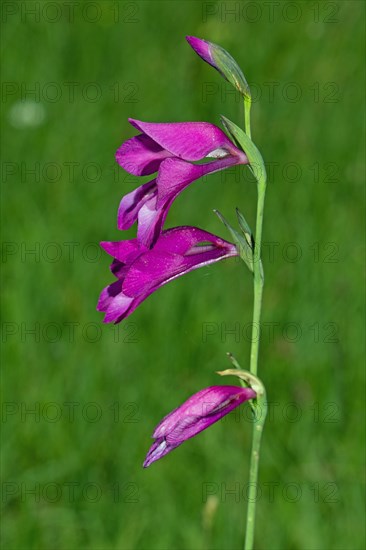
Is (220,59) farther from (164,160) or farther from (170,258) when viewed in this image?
(170,258)

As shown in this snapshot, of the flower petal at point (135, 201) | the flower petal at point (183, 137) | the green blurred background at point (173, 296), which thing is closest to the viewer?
the flower petal at point (183, 137)

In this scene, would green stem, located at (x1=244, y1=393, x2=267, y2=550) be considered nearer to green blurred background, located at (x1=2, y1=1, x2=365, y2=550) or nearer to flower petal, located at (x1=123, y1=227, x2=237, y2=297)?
flower petal, located at (x1=123, y1=227, x2=237, y2=297)

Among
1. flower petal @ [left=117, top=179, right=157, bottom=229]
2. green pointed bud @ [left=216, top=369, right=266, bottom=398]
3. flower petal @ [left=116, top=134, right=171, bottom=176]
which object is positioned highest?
flower petal @ [left=116, top=134, right=171, bottom=176]

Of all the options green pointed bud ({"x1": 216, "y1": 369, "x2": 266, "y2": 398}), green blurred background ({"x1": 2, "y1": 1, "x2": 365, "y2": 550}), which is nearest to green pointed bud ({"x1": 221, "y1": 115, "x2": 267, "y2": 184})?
green pointed bud ({"x1": 216, "y1": 369, "x2": 266, "y2": 398})

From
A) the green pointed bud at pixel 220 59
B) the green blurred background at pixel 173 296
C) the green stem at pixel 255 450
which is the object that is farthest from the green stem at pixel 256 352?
the green blurred background at pixel 173 296

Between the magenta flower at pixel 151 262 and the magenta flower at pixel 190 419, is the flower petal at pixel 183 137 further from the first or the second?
the magenta flower at pixel 190 419

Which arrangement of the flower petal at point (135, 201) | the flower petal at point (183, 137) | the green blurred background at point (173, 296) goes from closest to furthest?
the flower petal at point (183, 137)
the flower petal at point (135, 201)
the green blurred background at point (173, 296)

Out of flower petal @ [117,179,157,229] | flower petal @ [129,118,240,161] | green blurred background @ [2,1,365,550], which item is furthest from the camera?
green blurred background @ [2,1,365,550]
